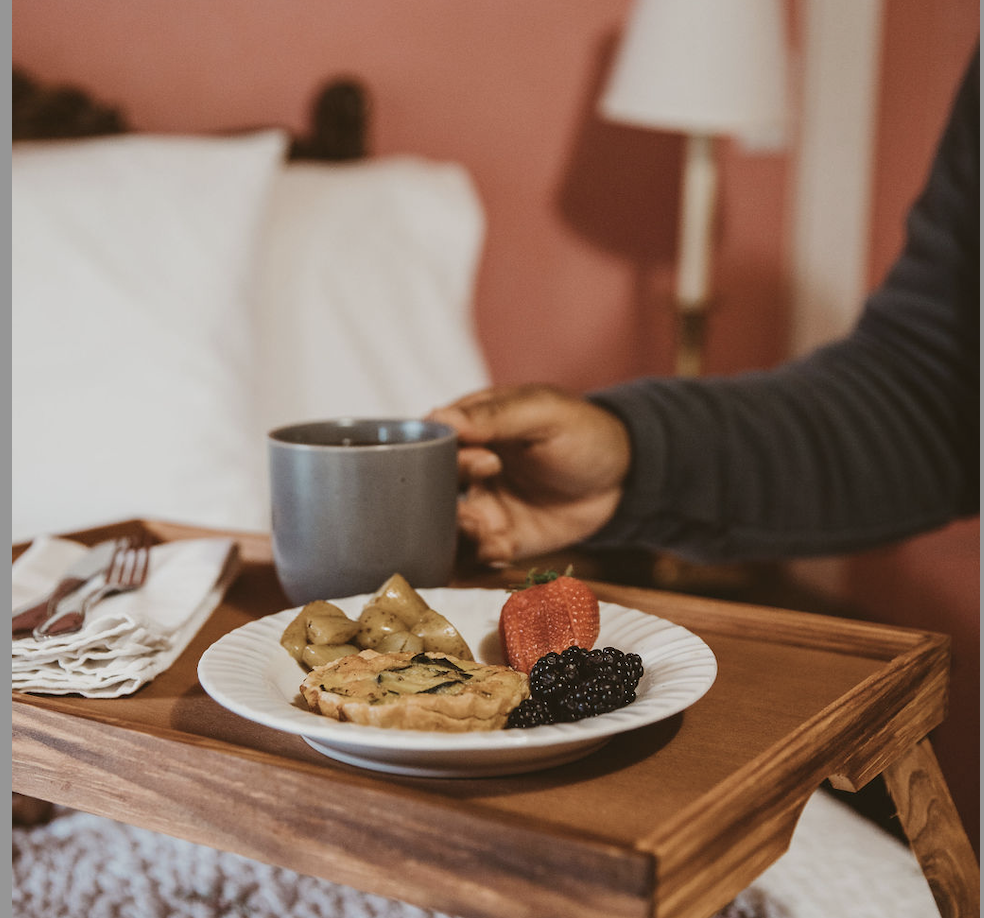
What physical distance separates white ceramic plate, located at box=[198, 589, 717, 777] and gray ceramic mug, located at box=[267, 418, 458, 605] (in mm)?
73

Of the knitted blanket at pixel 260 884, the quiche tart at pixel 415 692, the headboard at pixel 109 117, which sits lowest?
the knitted blanket at pixel 260 884

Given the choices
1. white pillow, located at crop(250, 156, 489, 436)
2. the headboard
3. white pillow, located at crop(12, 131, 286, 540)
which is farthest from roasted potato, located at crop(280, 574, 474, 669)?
the headboard

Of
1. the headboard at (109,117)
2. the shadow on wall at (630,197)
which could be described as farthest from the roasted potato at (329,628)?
the shadow on wall at (630,197)

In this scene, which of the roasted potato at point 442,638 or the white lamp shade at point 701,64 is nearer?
the roasted potato at point 442,638

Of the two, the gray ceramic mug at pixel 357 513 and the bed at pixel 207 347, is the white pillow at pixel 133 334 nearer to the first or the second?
the bed at pixel 207 347

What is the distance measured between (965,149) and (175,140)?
93 cm

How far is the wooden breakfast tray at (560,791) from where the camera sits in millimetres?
376

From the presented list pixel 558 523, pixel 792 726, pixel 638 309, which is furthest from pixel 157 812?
pixel 638 309

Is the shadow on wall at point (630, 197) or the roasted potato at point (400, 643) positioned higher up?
the shadow on wall at point (630, 197)

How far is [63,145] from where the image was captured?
1237mm

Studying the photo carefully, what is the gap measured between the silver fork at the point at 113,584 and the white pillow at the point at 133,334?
0.99ft

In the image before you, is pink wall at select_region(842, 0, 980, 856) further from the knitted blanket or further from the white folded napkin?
the white folded napkin

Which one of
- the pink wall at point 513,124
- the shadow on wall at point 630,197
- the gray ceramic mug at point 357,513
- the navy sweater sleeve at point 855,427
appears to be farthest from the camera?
the shadow on wall at point 630,197

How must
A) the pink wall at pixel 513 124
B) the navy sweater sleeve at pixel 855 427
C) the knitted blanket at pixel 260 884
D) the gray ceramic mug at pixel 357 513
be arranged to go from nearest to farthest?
the gray ceramic mug at pixel 357 513 → the knitted blanket at pixel 260 884 → the navy sweater sleeve at pixel 855 427 → the pink wall at pixel 513 124
